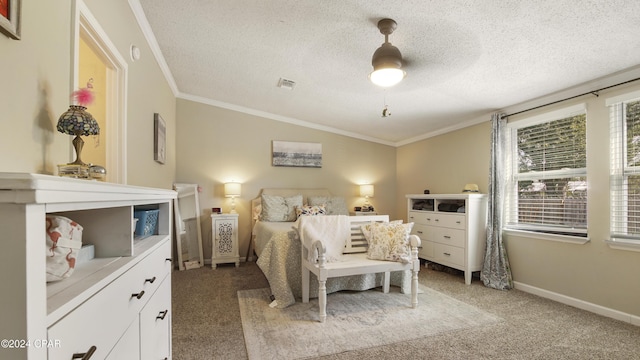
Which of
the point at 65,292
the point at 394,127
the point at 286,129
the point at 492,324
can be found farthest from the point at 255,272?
the point at 65,292

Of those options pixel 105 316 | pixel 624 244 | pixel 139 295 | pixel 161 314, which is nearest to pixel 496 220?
pixel 624 244

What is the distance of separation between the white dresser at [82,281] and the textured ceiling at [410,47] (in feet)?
5.93

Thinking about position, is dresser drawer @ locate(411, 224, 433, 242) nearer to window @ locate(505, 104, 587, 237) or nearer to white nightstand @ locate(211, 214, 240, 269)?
window @ locate(505, 104, 587, 237)

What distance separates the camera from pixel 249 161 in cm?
491

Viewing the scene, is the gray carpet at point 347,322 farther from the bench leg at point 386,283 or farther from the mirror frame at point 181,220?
the mirror frame at point 181,220

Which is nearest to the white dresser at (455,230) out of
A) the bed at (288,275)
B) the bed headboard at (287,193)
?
the bed at (288,275)

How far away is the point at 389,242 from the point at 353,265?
0.47 meters

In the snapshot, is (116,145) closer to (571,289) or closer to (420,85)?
(420,85)

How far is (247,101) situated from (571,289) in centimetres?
468

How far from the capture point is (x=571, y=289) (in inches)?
114

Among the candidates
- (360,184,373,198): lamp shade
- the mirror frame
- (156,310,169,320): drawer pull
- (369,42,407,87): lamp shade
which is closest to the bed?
the mirror frame

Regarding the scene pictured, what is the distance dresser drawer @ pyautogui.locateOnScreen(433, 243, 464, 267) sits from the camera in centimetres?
367

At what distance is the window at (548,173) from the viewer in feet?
9.73

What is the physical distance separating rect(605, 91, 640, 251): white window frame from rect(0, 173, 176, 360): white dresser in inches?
144
